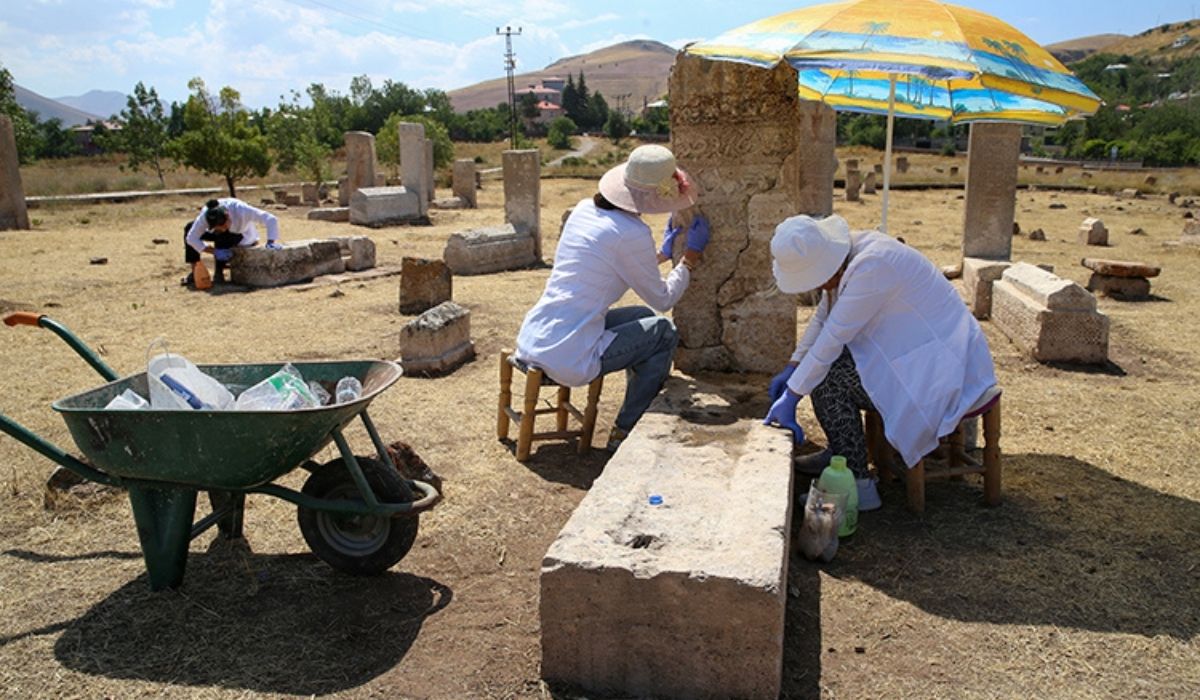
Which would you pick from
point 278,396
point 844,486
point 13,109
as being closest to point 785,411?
point 844,486

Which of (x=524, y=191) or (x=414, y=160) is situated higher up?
(x=414, y=160)

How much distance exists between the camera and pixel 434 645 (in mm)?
3092

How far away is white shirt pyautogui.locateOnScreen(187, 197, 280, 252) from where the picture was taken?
1009cm

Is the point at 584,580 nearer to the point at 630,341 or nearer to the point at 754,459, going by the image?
the point at 754,459

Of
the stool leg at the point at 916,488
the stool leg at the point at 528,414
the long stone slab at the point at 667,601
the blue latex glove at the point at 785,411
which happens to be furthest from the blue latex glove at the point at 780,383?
the stool leg at the point at 528,414

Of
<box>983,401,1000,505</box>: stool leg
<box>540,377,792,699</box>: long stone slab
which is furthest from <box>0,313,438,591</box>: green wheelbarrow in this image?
<box>983,401,1000,505</box>: stool leg

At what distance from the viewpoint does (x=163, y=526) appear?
3.34 m

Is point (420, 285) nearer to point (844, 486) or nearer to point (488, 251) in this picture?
point (488, 251)

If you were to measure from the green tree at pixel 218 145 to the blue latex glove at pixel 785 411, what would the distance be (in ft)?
65.6

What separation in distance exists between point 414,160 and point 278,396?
A: 14295mm

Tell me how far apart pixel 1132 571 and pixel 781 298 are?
2.32 m

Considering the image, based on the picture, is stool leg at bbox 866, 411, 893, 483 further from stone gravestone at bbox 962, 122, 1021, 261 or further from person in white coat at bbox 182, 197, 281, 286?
person in white coat at bbox 182, 197, 281, 286

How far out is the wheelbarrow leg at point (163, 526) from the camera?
3285mm

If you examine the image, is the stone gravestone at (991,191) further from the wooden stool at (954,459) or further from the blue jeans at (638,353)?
the blue jeans at (638,353)
